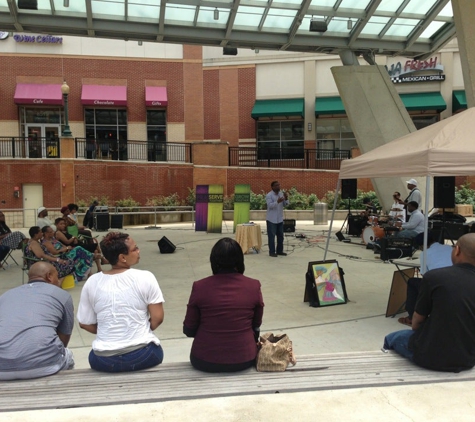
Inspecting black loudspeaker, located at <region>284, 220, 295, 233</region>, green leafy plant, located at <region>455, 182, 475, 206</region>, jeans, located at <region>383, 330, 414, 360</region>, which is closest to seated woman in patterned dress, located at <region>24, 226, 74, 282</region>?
jeans, located at <region>383, 330, 414, 360</region>

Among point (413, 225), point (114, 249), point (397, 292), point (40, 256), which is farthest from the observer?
point (413, 225)

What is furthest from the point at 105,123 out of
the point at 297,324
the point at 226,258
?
the point at 226,258

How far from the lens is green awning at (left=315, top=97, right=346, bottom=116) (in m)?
30.4

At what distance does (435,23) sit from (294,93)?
1506cm

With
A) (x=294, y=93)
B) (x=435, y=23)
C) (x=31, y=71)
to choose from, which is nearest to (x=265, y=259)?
(x=435, y=23)

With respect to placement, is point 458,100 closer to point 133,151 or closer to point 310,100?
point 310,100

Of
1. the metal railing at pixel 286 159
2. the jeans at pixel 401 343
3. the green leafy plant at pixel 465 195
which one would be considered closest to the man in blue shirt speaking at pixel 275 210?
the jeans at pixel 401 343

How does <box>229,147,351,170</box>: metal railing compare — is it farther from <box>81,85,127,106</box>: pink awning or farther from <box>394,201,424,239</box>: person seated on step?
<box>394,201,424,239</box>: person seated on step

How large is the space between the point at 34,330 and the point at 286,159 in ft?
92.2

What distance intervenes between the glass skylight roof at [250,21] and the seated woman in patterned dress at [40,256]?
9.11 meters

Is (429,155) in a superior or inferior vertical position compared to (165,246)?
superior

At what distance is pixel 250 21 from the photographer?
16.6m

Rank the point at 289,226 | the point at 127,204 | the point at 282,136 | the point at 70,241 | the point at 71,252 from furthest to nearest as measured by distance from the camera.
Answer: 1. the point at 282,136
2. the point at 127,204
3. the point at 289,226
4. the point at 70,241
5. the point at 71,252

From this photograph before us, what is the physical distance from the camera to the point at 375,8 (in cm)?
1555
